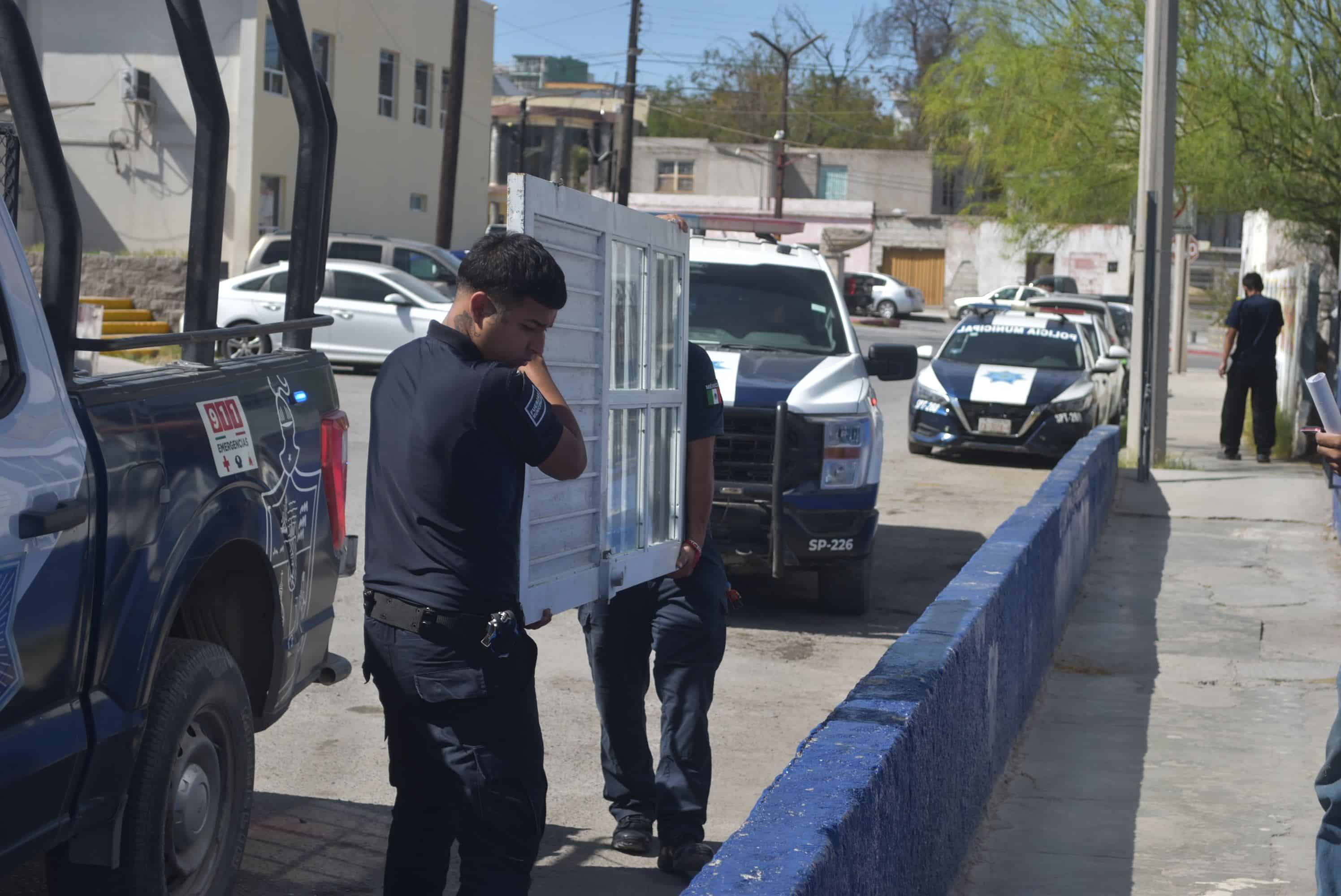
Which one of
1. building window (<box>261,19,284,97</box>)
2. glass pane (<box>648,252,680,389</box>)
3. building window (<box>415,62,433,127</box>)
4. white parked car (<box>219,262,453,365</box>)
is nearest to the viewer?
glass pane (<box>648,252,680,389</box>)

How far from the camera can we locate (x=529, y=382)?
337cm

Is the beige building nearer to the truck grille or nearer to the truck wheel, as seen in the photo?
the truck grille

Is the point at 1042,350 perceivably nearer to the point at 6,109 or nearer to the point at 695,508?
the point at 695,508

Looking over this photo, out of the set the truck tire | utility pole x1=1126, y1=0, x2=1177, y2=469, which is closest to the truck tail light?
the truck tire

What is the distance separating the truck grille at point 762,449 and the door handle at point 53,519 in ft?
16.9

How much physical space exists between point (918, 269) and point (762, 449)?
174ft

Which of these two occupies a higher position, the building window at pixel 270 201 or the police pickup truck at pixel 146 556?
the building window at pixel 270 201

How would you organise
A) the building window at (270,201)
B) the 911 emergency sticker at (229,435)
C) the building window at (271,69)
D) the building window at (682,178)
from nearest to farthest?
the 911 emergency sticker at (229,435), the building window at (271,69), the building window at (270,201), the building window at (682,178)

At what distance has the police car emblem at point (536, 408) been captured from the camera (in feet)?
10.9

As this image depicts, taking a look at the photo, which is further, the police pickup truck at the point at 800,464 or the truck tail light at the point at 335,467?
the police pickup truck at the point at 800,464

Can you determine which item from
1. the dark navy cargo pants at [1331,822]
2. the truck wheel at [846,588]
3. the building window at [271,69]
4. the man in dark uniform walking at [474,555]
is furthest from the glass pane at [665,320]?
the building window at [271,69]

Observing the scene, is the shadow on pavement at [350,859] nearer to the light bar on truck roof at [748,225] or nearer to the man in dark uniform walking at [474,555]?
the man in dark uniform walking at [474,555]

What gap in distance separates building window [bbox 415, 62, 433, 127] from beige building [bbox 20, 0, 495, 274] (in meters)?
0.04

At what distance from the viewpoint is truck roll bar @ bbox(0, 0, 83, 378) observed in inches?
131
